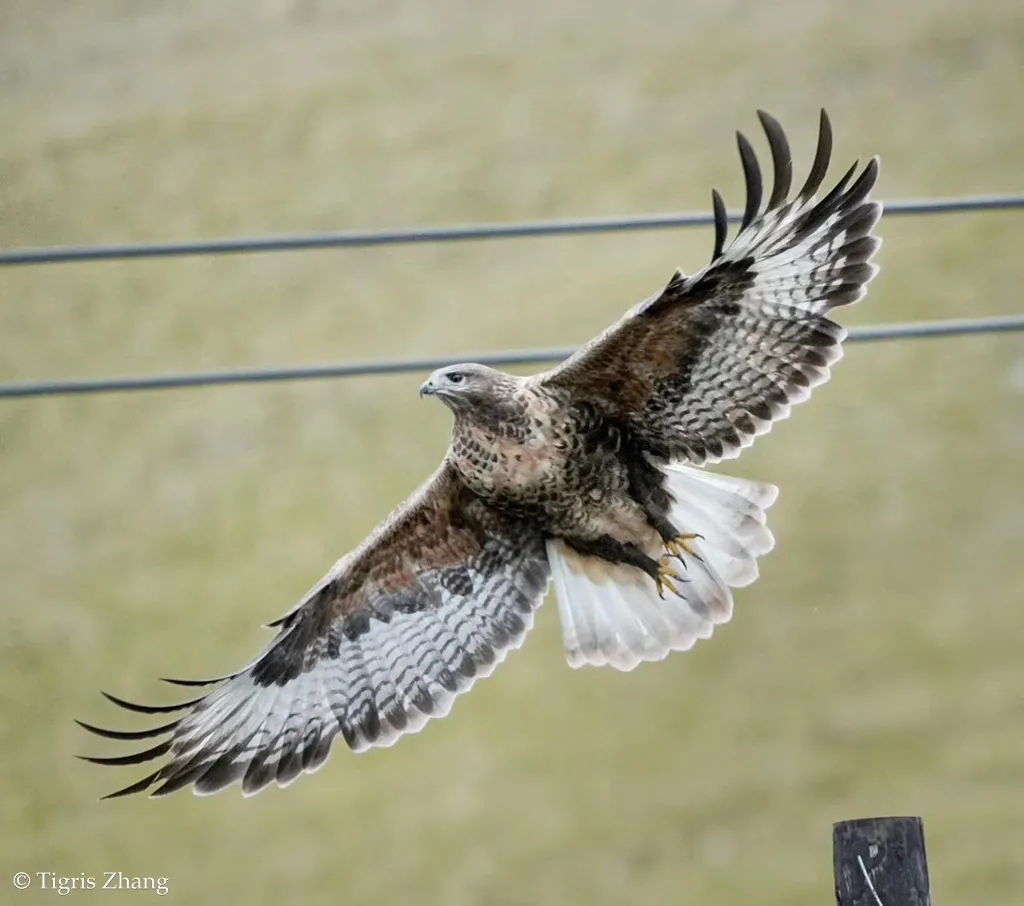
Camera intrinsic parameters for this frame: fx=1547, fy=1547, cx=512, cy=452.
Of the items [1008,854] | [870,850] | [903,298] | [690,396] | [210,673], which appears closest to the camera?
[870,850]

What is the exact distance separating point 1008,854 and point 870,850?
570 centimetres

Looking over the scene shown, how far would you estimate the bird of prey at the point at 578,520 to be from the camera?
4344mm

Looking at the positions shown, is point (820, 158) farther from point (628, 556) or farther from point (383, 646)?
point (383, 646)

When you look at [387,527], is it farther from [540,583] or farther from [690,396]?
[690,396]

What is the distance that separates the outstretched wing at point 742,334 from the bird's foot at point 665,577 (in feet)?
1.25

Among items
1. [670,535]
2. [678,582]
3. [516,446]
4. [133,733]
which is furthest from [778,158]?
[133,733]

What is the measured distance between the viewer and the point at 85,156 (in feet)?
35.5

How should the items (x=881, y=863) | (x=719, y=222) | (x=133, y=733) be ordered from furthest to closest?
1. (x=133, y=733)
2. (x=719, y=222)
3. (x=881, y=863)

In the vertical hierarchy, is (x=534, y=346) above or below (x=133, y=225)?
below

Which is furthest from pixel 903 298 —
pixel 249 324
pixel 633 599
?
pixel 633 599

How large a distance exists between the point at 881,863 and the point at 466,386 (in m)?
1.89

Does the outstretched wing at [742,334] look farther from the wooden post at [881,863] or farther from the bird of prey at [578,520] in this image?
the wooden post at [881,863]

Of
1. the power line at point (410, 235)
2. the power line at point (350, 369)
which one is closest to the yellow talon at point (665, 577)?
the power line at point (350, 369)

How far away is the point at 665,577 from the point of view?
4.89 meters
